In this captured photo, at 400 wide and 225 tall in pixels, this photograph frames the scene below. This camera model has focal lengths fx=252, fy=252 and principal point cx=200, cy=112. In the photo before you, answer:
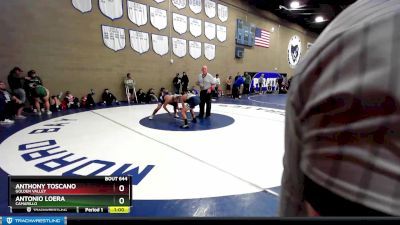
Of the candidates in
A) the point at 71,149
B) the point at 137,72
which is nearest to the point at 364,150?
the point at 71,149

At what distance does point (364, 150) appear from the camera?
352mm

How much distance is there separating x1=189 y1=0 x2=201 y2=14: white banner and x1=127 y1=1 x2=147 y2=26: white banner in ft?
8.79

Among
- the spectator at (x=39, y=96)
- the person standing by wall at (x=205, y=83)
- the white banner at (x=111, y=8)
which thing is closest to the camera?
the person standing by wall at (x=205, y=83)

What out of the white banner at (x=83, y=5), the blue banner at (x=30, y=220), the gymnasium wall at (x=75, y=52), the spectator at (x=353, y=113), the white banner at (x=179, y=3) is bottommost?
the blue banner at (x=30, y=220)

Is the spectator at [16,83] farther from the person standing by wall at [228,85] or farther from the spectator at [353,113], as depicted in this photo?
the person standing by wall at [228,85]

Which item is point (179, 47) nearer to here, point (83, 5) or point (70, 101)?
point (83, 5)

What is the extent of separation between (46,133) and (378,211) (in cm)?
569

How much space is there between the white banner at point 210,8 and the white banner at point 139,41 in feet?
13.3

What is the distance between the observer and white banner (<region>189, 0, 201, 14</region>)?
40.6 ft

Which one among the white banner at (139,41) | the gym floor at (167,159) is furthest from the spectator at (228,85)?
the gym floor at (167,159)

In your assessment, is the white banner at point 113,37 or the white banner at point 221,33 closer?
the white banner at point 113,37

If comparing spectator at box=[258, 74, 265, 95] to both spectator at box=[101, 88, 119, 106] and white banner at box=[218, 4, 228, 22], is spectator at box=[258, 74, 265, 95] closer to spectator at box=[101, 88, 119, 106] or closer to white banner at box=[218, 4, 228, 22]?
white banner at box=[218, 4, 228, 22]

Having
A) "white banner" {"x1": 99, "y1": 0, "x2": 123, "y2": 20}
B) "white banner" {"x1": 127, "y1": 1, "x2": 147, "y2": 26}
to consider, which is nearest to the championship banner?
"white banner" {"x1": 127, "y1": 1, "x2": 147, "y2": 26}

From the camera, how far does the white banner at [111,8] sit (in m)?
9.44
